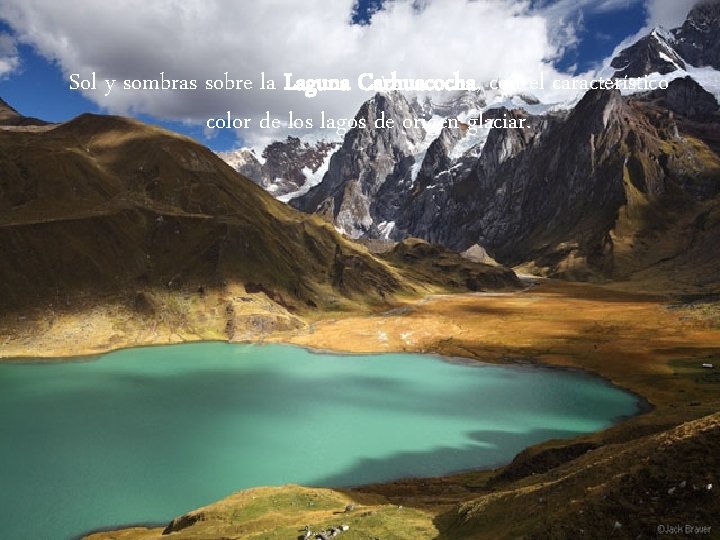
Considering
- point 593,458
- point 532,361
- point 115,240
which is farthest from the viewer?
point 115,240

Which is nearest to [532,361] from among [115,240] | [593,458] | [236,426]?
[236,426]

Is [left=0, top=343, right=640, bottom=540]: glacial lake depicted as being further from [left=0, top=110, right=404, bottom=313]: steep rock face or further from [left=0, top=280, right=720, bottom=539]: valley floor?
[left=0, top=110, right=404, bottom=313]: steep rock face

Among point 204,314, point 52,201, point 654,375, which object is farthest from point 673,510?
point 52,201

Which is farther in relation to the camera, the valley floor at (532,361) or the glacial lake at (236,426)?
the glacial lake at (236,426)

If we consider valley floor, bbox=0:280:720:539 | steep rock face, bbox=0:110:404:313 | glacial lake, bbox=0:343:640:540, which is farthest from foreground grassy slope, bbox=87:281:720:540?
steep rock face, bbox=0:110:404:313

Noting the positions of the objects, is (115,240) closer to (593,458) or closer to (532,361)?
(532,361)

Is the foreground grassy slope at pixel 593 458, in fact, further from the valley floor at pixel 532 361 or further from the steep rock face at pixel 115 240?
the steep rock face at pixel 115 240

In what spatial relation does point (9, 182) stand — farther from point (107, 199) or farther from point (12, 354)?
point (12, 354)

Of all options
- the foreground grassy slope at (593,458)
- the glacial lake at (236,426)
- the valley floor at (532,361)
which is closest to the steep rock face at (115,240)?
the valley floor at (532,361)
